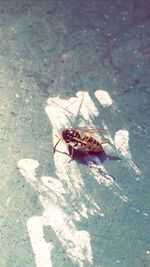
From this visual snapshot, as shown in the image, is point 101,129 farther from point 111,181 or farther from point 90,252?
point 90,252

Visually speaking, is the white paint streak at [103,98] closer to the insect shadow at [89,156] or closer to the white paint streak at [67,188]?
the white paint streak at [67,188]

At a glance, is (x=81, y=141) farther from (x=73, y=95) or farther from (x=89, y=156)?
(x=73, y=95)

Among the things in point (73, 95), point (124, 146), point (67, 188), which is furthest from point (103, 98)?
point (67, 188)

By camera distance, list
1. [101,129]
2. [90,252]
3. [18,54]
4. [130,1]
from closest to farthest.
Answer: [90,252], [101,129], [18,54], [130,1]

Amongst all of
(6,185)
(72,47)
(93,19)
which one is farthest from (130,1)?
(6,185)

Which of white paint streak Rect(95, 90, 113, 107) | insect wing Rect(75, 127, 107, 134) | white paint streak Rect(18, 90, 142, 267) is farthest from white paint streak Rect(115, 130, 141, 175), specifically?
white paint streak Rect(95, 90, 113, 107)
